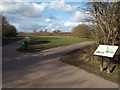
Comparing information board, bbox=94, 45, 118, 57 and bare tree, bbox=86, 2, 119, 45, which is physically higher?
bare tree, bbox=86, 2, 119, 45

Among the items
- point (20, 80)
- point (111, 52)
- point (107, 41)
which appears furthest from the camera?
point (107, 41)

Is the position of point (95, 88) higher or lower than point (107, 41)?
lower

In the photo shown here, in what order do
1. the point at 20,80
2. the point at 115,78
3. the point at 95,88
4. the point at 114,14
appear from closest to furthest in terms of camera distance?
1. the point at 95,88
2. the point at 20,80
3. the point at 115,78
4. the point at 114,14

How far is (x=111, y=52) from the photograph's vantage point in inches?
210

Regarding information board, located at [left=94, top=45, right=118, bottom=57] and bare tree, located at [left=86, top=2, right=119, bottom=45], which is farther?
bare tree, located at [left=86, top=2, right=119, bottom=45]

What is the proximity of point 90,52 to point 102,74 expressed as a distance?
2.41 m

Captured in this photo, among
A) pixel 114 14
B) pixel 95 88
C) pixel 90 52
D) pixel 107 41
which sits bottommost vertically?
pixel 95 88

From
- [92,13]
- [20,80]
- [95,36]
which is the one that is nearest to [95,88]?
[20,80]

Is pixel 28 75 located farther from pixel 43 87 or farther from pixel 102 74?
pixel 102 74

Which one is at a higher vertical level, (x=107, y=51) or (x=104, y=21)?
(x=104, y=21)

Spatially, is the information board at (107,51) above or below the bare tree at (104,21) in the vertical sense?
below

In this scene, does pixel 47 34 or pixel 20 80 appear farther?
pixel 47 34

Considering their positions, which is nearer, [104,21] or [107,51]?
[107,51]

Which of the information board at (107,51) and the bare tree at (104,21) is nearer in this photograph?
the information board at (107,51)
